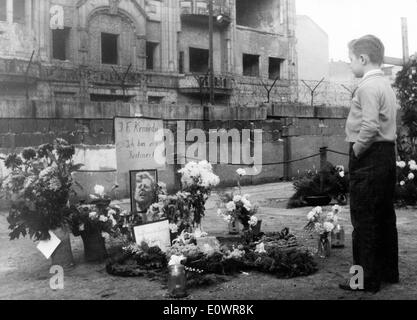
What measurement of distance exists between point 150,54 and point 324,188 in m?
18.9

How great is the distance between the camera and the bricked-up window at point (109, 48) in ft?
87.1

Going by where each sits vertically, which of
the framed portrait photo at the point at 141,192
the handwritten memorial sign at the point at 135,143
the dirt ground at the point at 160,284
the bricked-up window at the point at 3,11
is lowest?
the dirt ground at the point at 160,284

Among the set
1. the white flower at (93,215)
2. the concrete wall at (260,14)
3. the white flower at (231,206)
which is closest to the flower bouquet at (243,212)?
the white flower at (231,206)

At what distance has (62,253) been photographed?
5.55 meters

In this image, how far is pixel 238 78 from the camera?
30047mm

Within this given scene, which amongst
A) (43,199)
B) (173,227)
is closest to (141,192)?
(173,227)

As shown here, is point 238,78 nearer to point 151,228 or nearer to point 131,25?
point 131,25

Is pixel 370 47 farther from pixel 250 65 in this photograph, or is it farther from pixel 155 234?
pixel 250 65

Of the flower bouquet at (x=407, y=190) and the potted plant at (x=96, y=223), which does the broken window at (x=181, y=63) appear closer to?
the flower bouquet at (x=407, y=190)

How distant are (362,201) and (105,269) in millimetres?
2742

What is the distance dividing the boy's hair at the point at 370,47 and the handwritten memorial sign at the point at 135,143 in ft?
10.6

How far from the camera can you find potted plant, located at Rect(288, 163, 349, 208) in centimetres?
1045

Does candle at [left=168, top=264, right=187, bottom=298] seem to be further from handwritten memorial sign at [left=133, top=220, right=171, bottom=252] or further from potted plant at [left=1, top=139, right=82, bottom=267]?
potted plant at [left=1, top=139, right=82, bottom=267]
